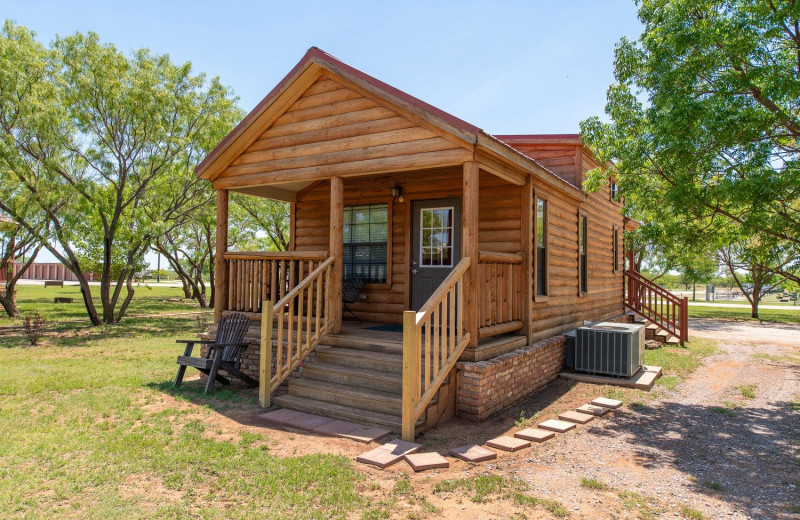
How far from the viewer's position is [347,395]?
19.3 feet

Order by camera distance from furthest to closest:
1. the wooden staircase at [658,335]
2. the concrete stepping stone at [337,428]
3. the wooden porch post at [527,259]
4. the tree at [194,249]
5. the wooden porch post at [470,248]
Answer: the tree at [194,249] → the wooden staircase at [658,335] → the wooden porch post at [527,259] → the wooden porch post at [470,248] → the concrete stepping stone at [337,428]

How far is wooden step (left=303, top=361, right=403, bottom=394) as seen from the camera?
19.1ft

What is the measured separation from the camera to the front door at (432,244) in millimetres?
8227

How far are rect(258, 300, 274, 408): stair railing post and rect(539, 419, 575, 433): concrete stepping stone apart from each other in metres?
3.23

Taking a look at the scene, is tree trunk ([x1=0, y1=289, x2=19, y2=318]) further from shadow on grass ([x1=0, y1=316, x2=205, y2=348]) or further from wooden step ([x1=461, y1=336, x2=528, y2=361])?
wooden step ([x1=461, y1=336, x2=528, y2=361])

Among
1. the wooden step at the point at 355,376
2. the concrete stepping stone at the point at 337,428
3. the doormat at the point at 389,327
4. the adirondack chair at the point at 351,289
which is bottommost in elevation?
the concrete stepping stone at the point at 337,428

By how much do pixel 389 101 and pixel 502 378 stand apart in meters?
3.86

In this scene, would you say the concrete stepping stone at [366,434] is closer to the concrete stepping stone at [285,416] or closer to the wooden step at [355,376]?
the wooden step at [355,376]

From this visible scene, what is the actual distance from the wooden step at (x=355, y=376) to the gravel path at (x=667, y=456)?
0.78m

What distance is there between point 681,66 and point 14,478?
850cm

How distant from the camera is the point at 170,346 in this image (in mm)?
11000

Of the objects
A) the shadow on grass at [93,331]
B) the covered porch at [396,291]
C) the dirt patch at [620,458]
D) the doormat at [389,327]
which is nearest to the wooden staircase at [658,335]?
the dirt patch at [620,458]

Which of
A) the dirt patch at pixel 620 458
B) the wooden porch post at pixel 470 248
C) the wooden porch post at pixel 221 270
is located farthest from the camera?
the wooden porch post at pixel 221 270

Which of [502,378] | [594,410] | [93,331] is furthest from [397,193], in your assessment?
[93,331]
